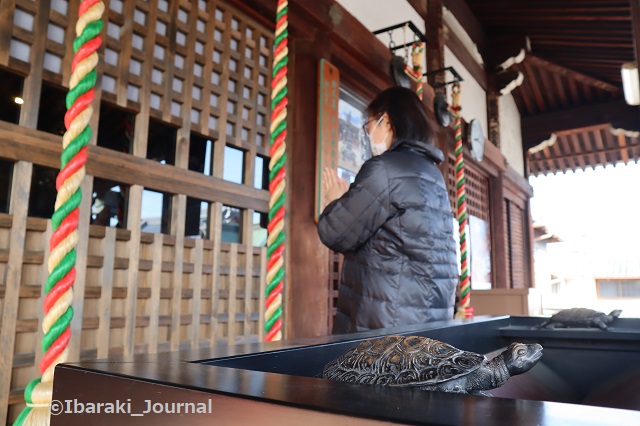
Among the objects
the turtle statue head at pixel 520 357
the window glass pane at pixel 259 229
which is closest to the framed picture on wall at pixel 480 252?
the window glass pane at pixel 259 229

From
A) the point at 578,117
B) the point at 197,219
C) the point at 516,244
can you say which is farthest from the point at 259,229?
the point at 578,117

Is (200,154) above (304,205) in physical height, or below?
above

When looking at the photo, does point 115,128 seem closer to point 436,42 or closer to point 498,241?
point 436,42

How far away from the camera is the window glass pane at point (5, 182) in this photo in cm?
155

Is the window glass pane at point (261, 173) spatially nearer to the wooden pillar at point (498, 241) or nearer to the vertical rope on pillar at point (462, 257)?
the vertical rope on pillar at point (462, 257)

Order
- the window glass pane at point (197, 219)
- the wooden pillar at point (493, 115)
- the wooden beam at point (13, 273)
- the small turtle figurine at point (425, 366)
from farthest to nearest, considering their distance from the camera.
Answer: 1. the wooden pillar at point (493, 115)
2. the window glass pane at point (197, 219)
3. the wooden beam at point (13, 273)
4. the small turtle figurine at point (425, 366)

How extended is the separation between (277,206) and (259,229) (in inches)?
48.4

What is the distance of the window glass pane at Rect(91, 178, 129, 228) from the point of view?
1.83 m

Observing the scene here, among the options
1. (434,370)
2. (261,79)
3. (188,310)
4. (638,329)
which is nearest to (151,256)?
(188,310)

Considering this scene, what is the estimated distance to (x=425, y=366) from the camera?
0.64 m

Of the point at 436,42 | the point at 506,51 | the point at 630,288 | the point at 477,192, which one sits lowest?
the point at 630,288

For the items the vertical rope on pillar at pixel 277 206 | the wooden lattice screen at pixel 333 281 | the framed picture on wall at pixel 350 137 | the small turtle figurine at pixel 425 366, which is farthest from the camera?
the framed picture on wall at pixel 350 137

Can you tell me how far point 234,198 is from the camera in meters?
2.40

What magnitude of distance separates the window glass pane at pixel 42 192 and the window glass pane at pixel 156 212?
361 mm
